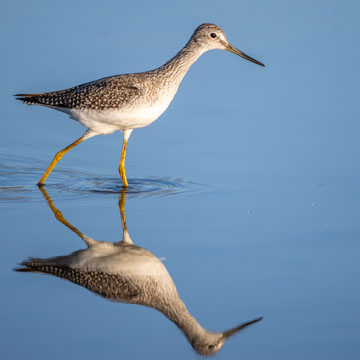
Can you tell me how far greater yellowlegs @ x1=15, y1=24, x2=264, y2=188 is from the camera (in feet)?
36.0

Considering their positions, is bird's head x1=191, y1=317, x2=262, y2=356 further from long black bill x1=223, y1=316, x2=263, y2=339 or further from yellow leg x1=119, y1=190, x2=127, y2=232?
yellow leg x1=119, y1=190, x2=127, y2=232

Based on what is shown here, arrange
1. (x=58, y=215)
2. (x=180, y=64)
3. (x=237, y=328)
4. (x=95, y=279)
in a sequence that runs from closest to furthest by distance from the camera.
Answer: (x=237, y=328)
(x=95, y=279)
(x=58, y=215)
(x=180, y=64)

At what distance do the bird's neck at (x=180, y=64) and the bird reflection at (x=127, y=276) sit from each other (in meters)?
3.74

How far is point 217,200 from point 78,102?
2.83 meters

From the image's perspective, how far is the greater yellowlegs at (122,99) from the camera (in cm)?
1098

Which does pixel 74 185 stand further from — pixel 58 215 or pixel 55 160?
pixel 58 215

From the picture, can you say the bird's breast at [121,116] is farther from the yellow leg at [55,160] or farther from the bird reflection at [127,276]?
the bird reflection at [127,276]

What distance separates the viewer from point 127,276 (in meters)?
7.70

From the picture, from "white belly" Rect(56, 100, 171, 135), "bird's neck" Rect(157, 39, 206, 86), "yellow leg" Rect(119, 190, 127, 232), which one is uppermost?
"bird's neck" Rect(157, 39, 206, 86)

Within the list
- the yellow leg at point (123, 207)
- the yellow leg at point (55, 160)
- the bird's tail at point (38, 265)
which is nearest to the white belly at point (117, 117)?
the yellow leg at point (55, 160)

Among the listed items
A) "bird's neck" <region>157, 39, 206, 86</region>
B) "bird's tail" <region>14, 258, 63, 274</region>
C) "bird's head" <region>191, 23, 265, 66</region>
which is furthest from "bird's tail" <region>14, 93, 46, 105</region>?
"bird's tail" <region>14, 258, 63, 274</region>

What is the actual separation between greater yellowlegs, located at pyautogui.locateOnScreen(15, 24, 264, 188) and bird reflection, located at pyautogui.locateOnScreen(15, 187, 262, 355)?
3.01 meters

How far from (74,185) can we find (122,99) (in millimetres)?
1532

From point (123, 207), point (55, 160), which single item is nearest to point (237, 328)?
point (123, 207)
